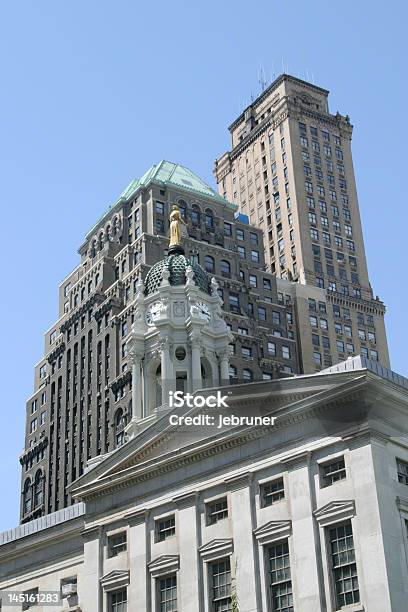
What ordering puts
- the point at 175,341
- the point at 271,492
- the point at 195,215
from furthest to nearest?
the point at 195,215, the point at 175,341, the point at 271,492

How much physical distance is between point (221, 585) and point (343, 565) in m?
8.62

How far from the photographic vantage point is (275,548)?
59.6 meters

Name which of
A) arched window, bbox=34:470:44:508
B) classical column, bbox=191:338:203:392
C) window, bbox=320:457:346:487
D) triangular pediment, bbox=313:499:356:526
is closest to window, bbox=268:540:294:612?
triangular pediment, bbox=313:499:356:526

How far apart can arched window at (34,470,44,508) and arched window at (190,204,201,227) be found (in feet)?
130

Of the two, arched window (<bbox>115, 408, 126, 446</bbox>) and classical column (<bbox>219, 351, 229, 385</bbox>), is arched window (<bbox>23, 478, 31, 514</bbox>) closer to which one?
arched window (<bbox>115, 408, 126, 446</bbox>)

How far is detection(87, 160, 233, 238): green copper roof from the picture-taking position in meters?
151

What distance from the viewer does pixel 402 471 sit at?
193ft

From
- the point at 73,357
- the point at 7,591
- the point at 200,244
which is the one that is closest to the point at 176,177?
the point at 200,244

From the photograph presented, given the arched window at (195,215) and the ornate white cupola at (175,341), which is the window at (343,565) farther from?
the arched window at (195,215)

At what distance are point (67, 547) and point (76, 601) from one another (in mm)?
3998

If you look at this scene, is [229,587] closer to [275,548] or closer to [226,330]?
[275,548]

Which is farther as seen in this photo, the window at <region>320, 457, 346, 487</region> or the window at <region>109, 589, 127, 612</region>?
the window at <region>109, 589, 127, 612</region>

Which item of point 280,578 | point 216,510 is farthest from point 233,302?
point 280,578

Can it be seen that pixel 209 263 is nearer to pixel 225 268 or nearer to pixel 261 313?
pixel 225 268
